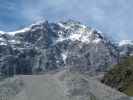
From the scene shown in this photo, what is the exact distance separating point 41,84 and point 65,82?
4.60 metres

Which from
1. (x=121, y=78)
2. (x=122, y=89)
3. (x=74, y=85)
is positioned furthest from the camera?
(x=121, y=78)

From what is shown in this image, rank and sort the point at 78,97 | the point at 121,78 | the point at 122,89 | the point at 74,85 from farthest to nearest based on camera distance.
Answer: the point at 121,78
the point at 122,89
the point at 74,85
the point at 78,97

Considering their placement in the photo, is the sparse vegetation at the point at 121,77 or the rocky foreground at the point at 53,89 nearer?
the rocky foreground at the point at 53,89

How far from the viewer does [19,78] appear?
83.6 m

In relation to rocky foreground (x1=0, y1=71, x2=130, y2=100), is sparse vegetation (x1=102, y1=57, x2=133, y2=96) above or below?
below

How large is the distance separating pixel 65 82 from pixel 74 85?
2.22 m

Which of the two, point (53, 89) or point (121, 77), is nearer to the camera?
point (53, 89)

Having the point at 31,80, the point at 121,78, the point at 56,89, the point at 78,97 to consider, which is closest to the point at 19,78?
the point at 31,80

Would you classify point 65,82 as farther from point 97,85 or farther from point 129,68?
point 129,68

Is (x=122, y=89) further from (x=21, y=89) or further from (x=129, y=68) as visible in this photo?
(x=21, y=89)

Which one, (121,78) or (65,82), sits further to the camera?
(121,78)

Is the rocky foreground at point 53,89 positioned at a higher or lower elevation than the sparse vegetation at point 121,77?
higher

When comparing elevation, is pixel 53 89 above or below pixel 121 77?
above

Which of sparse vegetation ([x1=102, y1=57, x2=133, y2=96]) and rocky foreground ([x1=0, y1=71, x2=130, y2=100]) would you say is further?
sparse vegetation ([x1=102, y1=57, x2=133, y2=96])
